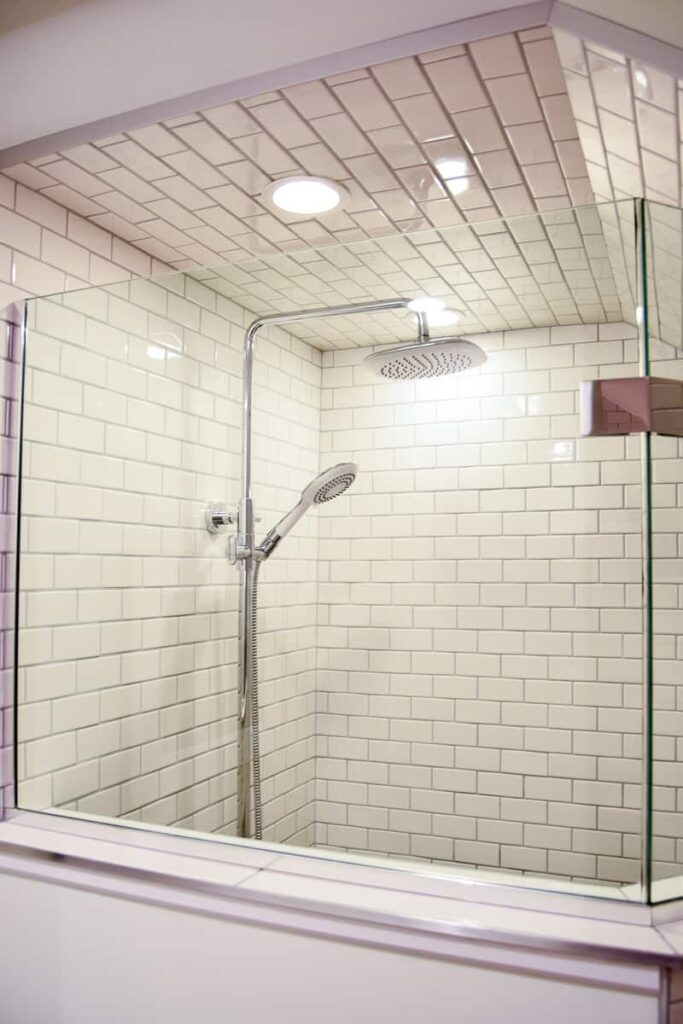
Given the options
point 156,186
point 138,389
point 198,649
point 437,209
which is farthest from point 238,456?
point 437,209

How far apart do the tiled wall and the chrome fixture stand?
2 cm

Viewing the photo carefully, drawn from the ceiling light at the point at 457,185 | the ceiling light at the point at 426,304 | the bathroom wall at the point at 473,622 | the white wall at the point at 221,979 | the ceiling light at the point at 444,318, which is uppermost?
the ceiling light at the point at 457,185

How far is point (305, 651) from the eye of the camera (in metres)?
1.81

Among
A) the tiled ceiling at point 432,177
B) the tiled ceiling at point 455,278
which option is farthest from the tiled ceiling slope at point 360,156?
the tiled ceiling at point 455,278

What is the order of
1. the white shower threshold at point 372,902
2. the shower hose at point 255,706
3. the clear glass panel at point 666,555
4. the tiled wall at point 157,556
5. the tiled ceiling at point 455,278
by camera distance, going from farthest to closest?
the shower hose at point 255,706 → the tiled wall at point 157,556 → the tiled ceiling at point 455,278 → the clear glass panel at point 666,555 → the white shower threshold at point 372,902

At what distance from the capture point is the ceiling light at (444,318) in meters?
1.61

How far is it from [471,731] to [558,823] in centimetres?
27

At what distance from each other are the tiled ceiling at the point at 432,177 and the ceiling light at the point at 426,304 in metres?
0.02

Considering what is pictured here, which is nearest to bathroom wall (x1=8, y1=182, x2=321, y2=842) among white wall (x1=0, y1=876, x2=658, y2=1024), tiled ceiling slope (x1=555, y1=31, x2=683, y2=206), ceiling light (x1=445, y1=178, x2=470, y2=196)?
white wall (x1=0, y1=876, x2=658, y2=1024)

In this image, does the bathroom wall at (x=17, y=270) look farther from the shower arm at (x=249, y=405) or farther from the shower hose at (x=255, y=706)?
the shower hose at (x=255, y=706)

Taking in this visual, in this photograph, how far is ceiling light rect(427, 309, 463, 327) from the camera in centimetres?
161

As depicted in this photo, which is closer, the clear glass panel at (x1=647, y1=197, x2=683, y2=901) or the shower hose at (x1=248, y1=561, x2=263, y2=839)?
the clear glass panel at (x1=647, y1=197, x2=683, y2=901)

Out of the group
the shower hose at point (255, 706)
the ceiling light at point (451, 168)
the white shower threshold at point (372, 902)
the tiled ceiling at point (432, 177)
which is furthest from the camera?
the shower hose at point (255, 706)

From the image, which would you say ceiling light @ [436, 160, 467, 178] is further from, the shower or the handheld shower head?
the handheld shower head
